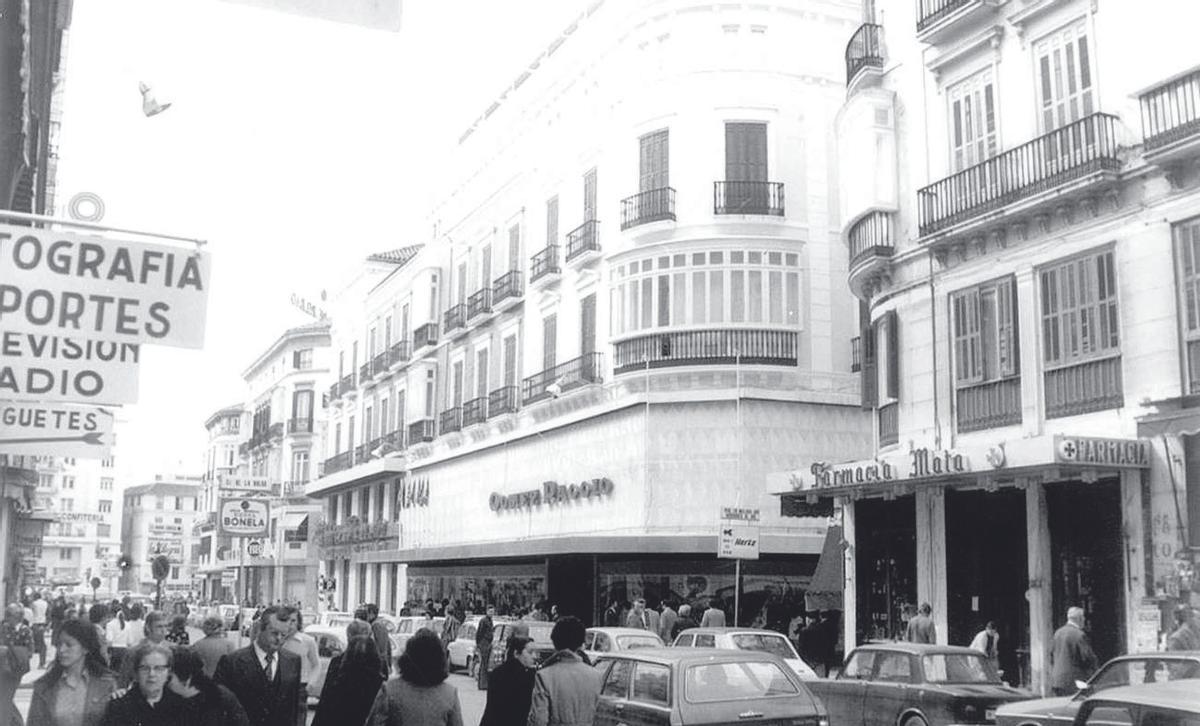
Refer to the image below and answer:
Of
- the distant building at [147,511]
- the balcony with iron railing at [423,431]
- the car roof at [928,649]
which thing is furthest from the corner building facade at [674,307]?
the distant building at [147,511]

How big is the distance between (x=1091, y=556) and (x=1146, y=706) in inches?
466

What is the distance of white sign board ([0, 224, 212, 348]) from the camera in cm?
557

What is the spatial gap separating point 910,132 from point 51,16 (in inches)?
612

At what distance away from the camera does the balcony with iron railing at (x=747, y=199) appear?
31.4 meters

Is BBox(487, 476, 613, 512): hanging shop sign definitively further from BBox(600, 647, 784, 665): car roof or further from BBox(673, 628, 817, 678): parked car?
BBox(600, 647, 784, 665): car roof

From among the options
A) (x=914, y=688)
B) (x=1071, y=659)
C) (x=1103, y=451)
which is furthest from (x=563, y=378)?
(x=914, y=688)

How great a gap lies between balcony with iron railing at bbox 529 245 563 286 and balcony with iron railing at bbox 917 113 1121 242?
15397 mm

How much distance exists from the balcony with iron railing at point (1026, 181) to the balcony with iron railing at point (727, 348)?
8.54 m

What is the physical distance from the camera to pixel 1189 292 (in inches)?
692

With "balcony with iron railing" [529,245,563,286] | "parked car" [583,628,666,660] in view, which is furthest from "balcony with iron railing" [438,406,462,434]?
"parked car" [583,628,666,660]

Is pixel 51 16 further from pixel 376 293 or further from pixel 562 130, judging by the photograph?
pixel 376 293

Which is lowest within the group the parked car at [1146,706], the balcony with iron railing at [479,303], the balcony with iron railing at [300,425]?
the parked car at [1146,706]

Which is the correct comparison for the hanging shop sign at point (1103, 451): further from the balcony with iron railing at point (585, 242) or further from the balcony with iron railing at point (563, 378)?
the balcony with iron railing at point (585, 242)

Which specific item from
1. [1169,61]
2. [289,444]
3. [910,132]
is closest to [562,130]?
[910,132]
